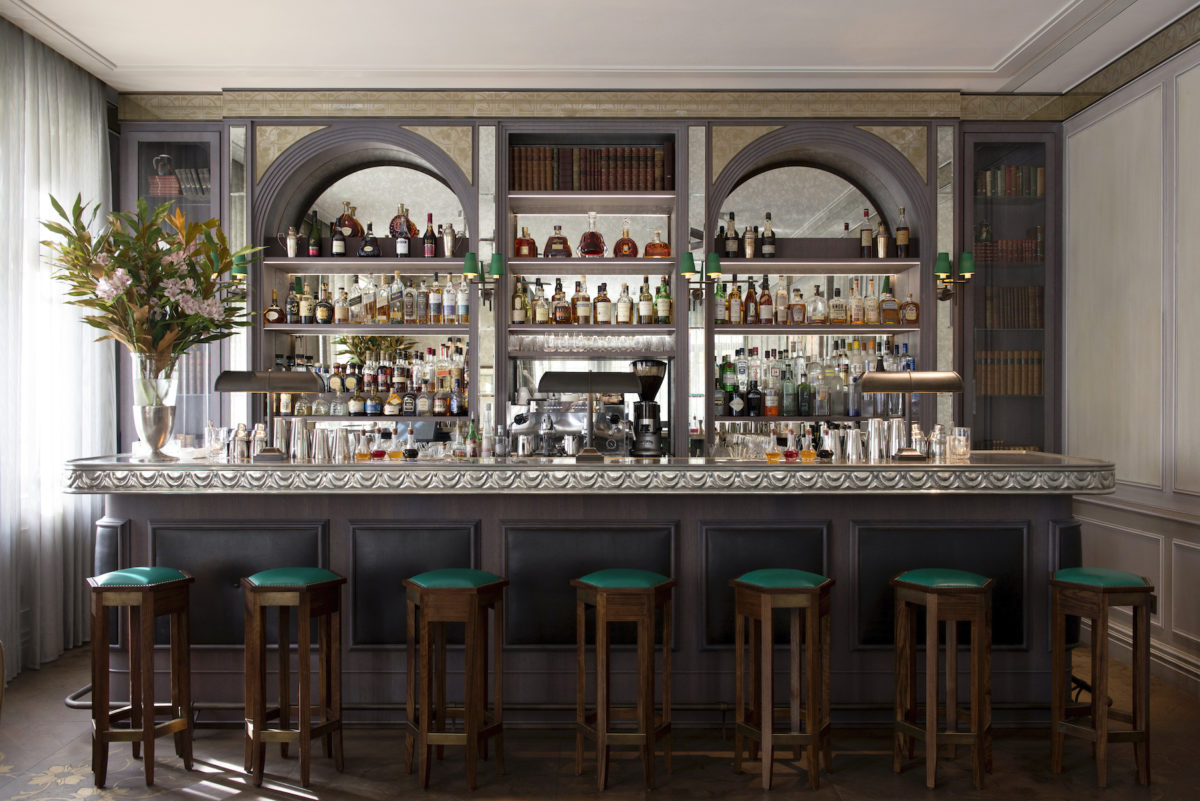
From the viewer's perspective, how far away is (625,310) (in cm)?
548

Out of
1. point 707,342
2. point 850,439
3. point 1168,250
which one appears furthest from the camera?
point 707,342

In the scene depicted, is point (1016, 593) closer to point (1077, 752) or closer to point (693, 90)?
point (1077, 752)

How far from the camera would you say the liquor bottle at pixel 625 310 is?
18.0 ft

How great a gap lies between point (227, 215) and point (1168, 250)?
18.5ft

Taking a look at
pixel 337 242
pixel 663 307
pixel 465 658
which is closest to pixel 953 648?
pixel 465 658

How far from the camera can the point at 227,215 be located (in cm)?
540

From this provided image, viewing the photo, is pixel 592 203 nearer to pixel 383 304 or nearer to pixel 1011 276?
pixel 383 304

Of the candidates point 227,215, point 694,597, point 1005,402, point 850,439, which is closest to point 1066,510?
point 850,439

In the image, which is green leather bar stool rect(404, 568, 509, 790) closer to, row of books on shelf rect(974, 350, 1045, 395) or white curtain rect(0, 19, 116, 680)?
white curtain rect(0, 19, 116, 680)

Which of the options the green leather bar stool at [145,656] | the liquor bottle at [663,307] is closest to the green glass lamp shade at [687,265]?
the liquor bottle at [663,307]

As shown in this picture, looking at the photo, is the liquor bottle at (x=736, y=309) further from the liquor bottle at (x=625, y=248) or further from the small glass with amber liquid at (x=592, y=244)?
the small glass with amber liquid at (x=592, y=244)

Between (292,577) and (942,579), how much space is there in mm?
2437

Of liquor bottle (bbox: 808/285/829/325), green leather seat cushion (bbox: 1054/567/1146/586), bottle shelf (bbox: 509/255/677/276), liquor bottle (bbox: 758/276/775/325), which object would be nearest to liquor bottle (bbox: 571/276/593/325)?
bottle shelf (bbox: 509/255/677/276)

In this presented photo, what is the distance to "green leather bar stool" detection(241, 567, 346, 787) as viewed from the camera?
300 cm
